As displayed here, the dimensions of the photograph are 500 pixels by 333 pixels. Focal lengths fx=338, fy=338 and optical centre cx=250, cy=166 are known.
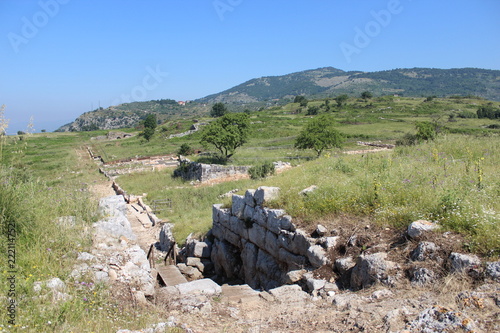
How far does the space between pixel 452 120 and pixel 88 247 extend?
5971 centimetres

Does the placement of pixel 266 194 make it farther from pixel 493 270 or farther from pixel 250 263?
pixel 493 270

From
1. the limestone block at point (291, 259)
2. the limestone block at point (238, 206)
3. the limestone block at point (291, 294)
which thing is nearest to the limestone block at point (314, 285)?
the limestone block at point (291, 294)

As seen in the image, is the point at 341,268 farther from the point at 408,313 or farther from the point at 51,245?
the point at 51,245

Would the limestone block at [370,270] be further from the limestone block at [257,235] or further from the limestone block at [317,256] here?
the limestone block at [257,235]

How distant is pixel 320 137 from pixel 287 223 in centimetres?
2151

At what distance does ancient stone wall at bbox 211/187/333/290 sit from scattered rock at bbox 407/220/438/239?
61.1 inches

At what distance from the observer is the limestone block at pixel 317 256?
624 centimetres

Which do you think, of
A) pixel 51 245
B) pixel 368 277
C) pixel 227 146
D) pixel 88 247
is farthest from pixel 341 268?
pixel 227 146

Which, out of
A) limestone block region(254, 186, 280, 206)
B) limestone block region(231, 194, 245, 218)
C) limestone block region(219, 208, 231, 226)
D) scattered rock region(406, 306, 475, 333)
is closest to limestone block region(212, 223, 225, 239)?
limestone block region(219, 208, 231, 226)

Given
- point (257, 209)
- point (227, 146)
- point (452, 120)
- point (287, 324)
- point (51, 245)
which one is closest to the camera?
point (287, 324)

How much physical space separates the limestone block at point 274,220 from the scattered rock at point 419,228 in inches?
115

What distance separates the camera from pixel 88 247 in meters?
5.74

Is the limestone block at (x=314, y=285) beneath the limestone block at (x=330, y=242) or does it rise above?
beneath

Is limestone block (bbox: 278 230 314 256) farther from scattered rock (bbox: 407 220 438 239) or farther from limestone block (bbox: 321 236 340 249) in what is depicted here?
scattered rock (bbox: 407 220 438 239)
